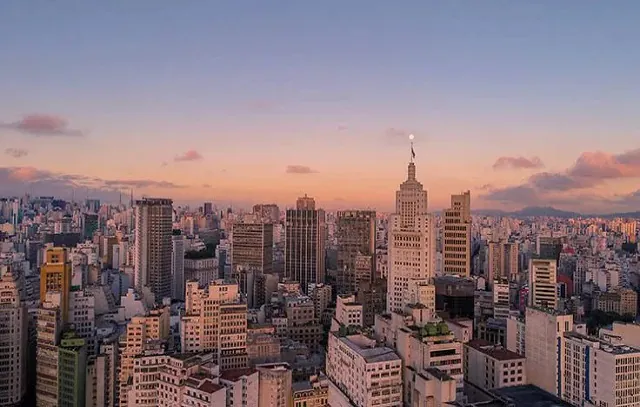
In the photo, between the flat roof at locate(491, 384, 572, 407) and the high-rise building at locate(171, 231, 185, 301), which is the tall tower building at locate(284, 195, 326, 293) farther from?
the flat roof at locate(491, 384, 572, 407)

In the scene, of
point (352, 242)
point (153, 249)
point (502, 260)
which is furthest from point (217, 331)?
point (502, 260)

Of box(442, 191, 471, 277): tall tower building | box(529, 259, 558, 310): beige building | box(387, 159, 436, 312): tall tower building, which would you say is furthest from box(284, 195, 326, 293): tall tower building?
box(529, 259, 558, 310): beige building

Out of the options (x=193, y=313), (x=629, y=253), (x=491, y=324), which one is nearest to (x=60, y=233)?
(x=193, y=313)

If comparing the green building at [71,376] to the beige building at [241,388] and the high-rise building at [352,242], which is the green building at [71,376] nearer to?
the beige building at [241,388]

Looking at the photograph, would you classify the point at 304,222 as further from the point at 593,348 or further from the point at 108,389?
the point at 593,348

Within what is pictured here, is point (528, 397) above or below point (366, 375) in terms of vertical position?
below

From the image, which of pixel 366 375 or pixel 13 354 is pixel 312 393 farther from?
pixel 13 354
